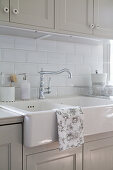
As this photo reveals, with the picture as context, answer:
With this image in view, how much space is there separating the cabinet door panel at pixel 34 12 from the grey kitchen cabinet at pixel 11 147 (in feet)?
2.29

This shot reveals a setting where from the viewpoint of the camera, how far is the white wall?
1.76 metres

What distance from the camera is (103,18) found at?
1854 millimetres

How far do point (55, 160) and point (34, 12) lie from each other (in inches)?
37.7

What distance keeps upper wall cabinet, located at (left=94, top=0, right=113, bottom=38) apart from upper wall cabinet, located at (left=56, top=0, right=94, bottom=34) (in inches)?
2.2

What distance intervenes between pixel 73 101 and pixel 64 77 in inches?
10.2

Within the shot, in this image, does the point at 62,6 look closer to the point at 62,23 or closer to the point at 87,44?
the point at 62,23

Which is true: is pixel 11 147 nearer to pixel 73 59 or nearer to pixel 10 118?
pixel 10 118

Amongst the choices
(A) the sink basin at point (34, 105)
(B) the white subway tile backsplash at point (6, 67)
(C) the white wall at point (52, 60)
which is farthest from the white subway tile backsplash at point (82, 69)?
(B) the white subway tile backsplash at point (6, 67)

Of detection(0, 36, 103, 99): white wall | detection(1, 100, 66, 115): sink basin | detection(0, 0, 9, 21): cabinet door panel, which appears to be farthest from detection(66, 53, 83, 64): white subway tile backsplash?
detection(0, 0, 9, 21): cabinet door panel

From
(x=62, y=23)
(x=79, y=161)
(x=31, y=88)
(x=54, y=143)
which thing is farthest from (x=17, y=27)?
(x=79, y=161)

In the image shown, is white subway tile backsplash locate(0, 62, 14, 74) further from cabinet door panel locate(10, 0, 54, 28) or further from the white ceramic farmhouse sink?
cabinet door panel locate(10, 0, 54, 28)

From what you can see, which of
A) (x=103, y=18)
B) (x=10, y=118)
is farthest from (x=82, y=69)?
(x=10, y=118)

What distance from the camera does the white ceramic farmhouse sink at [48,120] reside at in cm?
110

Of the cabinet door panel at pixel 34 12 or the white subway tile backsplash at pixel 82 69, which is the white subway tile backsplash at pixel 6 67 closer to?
the cabinet door panel at pixel 34 12
